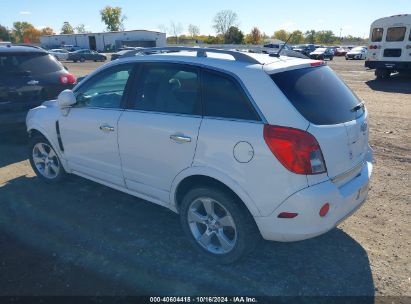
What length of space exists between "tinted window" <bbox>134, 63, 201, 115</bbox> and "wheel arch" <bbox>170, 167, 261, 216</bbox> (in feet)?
1.78

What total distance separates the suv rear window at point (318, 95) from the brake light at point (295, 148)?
0.20 m

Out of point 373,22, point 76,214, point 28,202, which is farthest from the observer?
point 373,22

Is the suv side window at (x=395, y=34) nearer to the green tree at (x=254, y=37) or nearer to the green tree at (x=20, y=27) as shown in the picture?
the green tree at (x=254, y=37)

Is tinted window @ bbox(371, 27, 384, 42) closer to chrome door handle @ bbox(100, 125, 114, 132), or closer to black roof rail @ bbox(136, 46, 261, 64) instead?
black roof rail @ bbox(136, 46, 261, 64)

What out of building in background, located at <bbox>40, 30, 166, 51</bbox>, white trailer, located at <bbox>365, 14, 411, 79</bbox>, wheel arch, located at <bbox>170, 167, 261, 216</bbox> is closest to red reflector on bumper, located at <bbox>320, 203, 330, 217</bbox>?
wheel arch, located at <bbox>170, 167, 261, 216</bbox>

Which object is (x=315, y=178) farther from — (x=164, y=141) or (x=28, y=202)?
(x=28, y=202)

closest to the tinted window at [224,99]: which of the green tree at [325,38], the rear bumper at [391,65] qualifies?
the rear bumper at [391,65]

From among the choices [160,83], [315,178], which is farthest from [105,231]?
[315,178]

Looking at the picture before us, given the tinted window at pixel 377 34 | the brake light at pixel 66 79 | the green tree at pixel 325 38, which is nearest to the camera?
the brake light at pixel 66 79

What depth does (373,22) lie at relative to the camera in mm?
16781

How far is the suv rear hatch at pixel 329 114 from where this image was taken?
2791 mm

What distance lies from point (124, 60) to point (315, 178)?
237 centimetres

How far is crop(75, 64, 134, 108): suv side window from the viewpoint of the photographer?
381 cm

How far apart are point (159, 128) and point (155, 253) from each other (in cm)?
121
